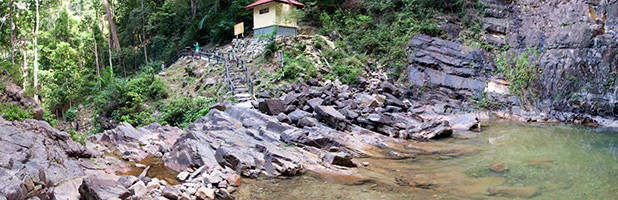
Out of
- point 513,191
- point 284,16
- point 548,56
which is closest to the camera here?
point 513,191

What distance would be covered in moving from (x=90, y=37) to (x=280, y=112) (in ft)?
108

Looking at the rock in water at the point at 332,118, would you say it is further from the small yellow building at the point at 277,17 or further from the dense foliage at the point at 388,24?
the small yellow building at the point at 277,17

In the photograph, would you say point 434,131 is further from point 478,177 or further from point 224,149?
point 224,149

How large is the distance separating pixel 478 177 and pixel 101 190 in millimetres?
8159

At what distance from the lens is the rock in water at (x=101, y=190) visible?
21.5 ft

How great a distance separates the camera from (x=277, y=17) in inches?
1049

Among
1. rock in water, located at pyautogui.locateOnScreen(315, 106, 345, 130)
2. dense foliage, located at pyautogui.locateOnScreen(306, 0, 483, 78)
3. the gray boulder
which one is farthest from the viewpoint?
dense foliage, located at pyautogui.locateOnScreen(306, 0, 483, 78)

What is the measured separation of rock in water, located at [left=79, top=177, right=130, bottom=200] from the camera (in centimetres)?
655

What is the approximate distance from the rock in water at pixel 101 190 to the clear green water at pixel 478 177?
7.95ft

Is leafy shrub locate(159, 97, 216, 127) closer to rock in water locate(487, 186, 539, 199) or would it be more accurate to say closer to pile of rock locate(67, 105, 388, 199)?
pile of rock locate(67, 105, 388, 199)

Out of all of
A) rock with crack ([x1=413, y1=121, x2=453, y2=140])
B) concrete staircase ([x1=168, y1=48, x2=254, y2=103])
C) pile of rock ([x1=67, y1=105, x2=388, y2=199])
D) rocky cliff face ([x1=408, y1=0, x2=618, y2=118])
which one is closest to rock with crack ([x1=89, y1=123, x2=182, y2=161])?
pile of rock ([x1=67, y1=105, x2=388, y2=199])

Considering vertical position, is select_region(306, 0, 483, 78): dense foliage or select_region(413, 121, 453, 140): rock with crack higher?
select_region(306, 0, 483, 78): dense foliage

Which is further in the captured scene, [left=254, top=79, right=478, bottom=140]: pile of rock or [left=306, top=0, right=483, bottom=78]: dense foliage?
[left=306, top=0, right=483, bottom=78]: dense foliage

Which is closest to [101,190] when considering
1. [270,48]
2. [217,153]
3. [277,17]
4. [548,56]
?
[217,153]
